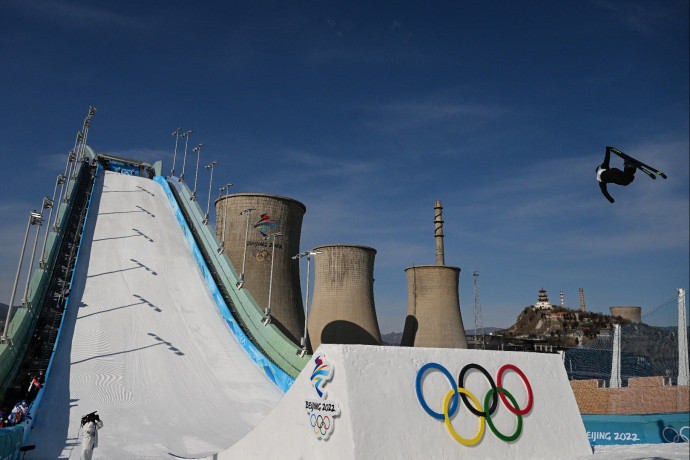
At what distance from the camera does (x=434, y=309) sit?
44281mm

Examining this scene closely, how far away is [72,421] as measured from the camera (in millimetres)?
13258

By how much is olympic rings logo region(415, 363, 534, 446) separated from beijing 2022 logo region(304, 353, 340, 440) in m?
1.43

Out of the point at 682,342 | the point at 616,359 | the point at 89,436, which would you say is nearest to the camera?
the point at 89,436

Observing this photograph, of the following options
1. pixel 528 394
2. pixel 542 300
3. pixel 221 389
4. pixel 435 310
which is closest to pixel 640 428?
pixel 528 394

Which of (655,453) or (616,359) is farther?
(616,359)

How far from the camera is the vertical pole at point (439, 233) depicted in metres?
58.2

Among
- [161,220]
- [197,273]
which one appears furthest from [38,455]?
[161,220]

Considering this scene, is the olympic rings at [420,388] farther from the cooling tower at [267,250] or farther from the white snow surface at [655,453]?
the cooling tower at [267,250]

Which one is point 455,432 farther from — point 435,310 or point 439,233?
point 439,233

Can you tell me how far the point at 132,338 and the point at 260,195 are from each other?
17.9 metres

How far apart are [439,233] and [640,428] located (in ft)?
159

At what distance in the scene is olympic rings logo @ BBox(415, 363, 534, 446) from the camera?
7.47 m

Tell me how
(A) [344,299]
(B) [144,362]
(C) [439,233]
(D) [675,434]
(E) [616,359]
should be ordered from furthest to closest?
(C) [439,233] → (A) [344,299] → (B) [144,362] → (E) [616,359] → (D) [675,434]

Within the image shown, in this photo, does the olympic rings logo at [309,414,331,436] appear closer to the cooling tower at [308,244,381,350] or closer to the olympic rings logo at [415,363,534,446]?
the olympic rings logo at [415,363,534,446]
